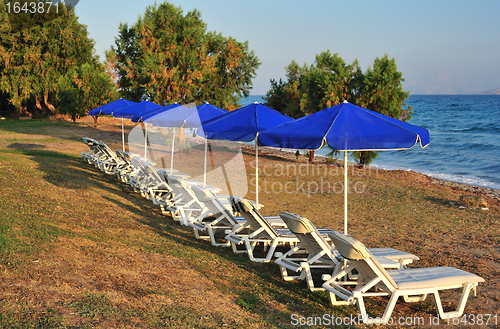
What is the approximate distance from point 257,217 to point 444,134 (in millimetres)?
45343

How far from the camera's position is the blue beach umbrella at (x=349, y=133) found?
4980 millimetres

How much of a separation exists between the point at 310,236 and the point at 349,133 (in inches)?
54.5

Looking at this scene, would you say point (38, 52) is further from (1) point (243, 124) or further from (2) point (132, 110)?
(1) point (243, 124)

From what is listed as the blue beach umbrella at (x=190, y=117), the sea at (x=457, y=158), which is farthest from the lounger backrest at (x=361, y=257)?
the sea at (x=457, y=158)

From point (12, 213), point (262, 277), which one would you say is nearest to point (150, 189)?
point (12, 213)

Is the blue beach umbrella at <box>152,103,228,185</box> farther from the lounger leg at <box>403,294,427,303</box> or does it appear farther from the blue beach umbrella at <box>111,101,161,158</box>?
the lounger leg at <box>403,294,427,303</box>

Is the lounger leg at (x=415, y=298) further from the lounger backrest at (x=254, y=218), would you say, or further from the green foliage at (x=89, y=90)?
the green foliage at (x=89, y=90)

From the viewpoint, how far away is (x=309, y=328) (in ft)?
13.1

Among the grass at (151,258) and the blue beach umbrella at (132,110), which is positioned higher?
the blue beach umbrella at (132,110)

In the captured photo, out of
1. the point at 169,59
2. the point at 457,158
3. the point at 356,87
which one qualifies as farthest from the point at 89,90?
the point at 457,158

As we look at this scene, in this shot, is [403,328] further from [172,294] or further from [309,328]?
[172,294]

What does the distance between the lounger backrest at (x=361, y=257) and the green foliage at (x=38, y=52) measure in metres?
39.0

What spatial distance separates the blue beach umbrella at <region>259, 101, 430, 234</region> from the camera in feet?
16.3

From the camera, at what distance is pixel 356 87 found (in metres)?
17.3
